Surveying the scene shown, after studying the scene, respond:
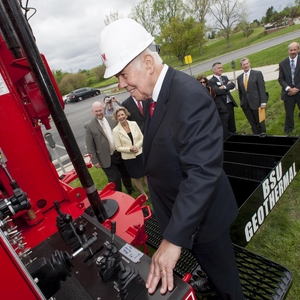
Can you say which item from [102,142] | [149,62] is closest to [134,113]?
[102,142]

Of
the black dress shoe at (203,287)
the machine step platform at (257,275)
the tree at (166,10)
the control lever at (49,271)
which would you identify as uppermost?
the tree at (166,10)

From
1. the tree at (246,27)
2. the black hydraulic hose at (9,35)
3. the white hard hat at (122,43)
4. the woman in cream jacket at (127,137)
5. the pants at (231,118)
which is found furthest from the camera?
the tree at (246,27)

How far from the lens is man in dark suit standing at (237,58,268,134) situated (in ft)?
17.8

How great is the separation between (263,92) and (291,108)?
773 mm

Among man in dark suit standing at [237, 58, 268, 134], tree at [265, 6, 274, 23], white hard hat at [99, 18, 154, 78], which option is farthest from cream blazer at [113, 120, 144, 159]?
tree at [265, 6, 274, 23]

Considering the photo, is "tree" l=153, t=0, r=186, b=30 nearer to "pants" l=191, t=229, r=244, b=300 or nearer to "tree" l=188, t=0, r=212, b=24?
"tree" l=188, t=0, r=212, b=24

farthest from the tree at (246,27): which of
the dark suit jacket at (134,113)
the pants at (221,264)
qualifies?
the pants at (221,264)

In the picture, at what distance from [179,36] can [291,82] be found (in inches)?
1420

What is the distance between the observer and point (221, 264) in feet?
5.57

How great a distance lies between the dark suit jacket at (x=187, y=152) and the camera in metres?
1.22

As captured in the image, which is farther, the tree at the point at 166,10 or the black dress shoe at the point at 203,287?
the tree at the point at 166,10

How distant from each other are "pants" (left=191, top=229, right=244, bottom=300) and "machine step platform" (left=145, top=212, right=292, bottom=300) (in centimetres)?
52

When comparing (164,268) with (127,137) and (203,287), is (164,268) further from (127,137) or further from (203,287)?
(127,137)

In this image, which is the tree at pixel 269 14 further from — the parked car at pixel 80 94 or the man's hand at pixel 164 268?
the man's hand at pixel 164 268
